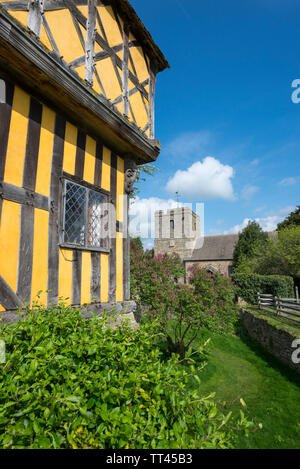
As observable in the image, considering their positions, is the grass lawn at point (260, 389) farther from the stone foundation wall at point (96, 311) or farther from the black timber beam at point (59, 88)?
the black timber beam at point (59, 88)

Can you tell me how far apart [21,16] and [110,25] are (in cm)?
207

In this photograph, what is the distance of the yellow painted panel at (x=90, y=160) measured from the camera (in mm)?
4395

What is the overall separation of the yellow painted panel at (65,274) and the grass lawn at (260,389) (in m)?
2.99

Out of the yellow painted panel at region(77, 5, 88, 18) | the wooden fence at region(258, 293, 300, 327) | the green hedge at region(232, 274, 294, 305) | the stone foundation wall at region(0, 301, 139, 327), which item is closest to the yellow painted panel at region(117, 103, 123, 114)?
the yellow painted panel at region(77, 5, 88, 18)

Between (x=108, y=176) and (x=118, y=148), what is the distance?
0.71 meters

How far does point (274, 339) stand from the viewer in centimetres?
1030

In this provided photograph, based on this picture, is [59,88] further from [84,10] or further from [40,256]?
[40,256]

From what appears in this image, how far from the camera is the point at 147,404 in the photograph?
5.41 ft

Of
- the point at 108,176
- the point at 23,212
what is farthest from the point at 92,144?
the point at 23,212

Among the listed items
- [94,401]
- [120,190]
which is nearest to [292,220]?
[120,190]

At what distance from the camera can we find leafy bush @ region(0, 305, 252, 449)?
134cm
